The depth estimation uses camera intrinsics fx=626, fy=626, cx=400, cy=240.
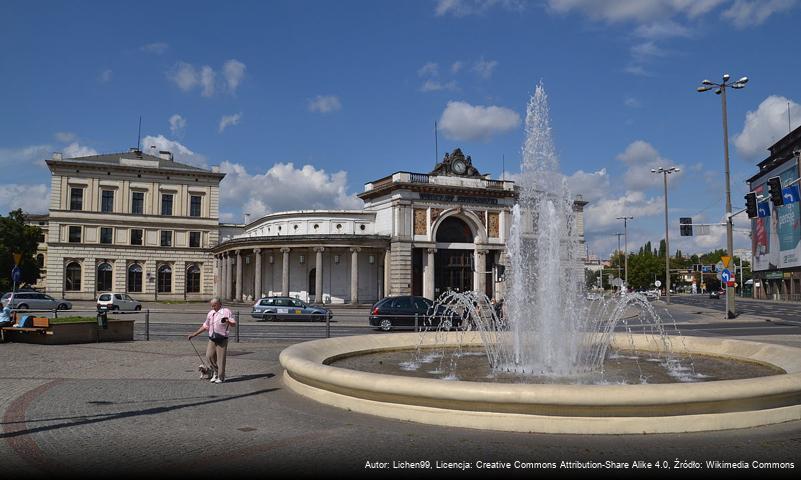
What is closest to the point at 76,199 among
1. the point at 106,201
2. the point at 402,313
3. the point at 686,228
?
the point at 106,201

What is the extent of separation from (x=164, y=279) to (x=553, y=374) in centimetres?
6359

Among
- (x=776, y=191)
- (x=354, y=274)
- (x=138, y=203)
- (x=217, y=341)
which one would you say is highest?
(x=138, y=203)

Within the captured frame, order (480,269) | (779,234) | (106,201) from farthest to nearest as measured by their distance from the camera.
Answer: (779,234), (106,201), (480,269)

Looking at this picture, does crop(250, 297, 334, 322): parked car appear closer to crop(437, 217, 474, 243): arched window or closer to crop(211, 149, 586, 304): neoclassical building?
crop(211, 149, 586, 304): neoclassical building

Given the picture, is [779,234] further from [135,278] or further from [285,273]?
[135,278]

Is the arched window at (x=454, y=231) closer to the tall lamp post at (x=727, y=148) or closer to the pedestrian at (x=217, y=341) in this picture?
the tall lamp post at (x=727, y=148)

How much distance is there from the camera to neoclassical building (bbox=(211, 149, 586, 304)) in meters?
55.1

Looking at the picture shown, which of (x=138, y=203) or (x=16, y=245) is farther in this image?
(x=138, y=203)

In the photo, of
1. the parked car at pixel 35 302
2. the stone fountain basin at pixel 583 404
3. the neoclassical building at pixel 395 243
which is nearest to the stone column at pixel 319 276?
the neoclassical building at pixel 395 243

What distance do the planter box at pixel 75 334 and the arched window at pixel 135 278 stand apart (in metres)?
49.5

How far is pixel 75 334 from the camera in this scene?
19.5m

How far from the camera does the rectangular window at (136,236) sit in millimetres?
67250

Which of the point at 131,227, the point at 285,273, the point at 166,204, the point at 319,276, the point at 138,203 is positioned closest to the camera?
the point at 319,276

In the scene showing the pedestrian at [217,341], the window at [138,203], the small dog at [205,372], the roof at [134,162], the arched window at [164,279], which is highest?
the roof at [134,162]
